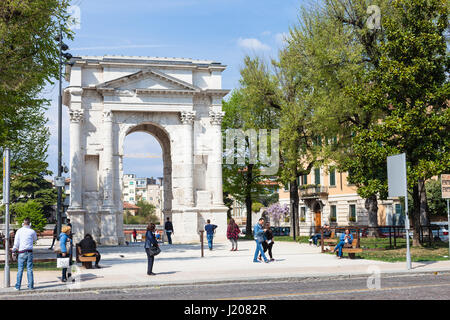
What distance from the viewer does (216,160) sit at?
40.5 metres

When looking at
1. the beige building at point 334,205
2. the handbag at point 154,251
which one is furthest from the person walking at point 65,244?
the beige building at point 334,205

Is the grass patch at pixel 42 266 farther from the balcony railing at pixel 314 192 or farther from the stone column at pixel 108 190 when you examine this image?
the balcony railing at pixel 314 192

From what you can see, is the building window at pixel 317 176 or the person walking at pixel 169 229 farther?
the building window at pixel 317 176

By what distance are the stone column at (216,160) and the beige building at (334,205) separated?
1815cm

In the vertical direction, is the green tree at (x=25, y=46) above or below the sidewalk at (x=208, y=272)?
above

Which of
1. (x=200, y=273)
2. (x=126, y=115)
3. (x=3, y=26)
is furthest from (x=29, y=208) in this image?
(x=200, y=273)

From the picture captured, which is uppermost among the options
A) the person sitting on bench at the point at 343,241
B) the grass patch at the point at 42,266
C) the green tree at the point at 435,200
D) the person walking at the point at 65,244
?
the green tree at the point at 435,200

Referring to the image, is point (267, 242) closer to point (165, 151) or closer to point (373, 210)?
point (373, 210)

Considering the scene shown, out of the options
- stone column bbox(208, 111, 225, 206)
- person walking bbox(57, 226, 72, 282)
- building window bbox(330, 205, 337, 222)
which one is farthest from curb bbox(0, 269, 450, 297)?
building window bbox(330, 205, 337, 222)

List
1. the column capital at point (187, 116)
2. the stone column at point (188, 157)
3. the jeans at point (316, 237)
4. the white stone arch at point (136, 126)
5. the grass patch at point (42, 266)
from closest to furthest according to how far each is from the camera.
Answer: the grass patch at point (42, 266), the jeans at point (316, 237), the white stone arch at point (136, 126), the stone column at point (188, 157), the column capital at point (187, 116)

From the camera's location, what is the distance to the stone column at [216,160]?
132 ft

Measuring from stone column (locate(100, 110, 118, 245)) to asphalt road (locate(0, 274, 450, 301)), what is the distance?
23397 millimetres

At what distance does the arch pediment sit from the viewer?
3878cm

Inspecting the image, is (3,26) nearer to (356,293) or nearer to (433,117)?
(356,293)
